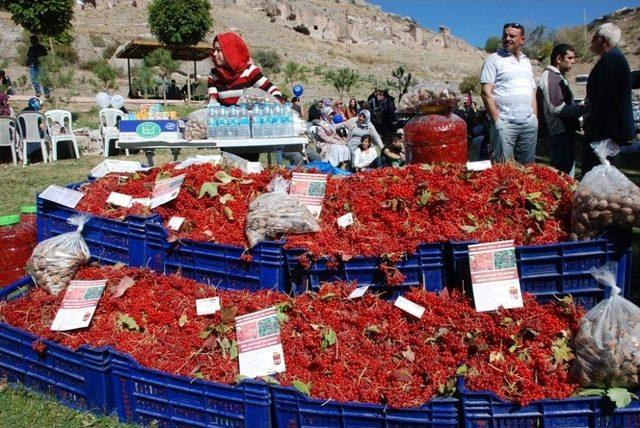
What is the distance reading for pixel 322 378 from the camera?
2.59 meters

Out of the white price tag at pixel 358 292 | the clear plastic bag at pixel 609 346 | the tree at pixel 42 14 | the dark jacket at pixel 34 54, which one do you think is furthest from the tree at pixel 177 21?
the clear plastic bag at pixel 609 346

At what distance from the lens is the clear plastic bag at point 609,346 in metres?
2.21

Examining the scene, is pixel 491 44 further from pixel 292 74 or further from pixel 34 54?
pixel 34 54

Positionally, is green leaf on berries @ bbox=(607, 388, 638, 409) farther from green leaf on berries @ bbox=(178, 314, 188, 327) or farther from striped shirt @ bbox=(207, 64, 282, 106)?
striped shirt @ bbox=(207, 64, 282, 106)

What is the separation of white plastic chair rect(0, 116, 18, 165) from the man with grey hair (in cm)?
983

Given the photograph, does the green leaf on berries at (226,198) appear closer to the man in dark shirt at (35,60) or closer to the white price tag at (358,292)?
the white price tag at (358,292)

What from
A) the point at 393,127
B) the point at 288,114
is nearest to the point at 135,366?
the point at 288,114

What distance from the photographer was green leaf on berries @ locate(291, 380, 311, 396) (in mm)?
2475

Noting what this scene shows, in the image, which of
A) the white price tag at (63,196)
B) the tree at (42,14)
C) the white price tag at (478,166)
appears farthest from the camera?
the tree at (42,14)

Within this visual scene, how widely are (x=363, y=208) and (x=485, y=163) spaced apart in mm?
815

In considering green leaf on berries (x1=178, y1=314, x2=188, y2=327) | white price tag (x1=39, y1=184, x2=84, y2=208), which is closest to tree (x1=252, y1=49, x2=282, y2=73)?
white price tag (x1=39, y1=184, x2=84, y2=208)

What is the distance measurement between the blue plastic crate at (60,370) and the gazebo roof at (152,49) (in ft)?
81.6

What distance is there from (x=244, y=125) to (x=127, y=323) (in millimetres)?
2997

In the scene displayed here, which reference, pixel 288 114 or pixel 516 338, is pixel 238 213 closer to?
pixel 516 338
